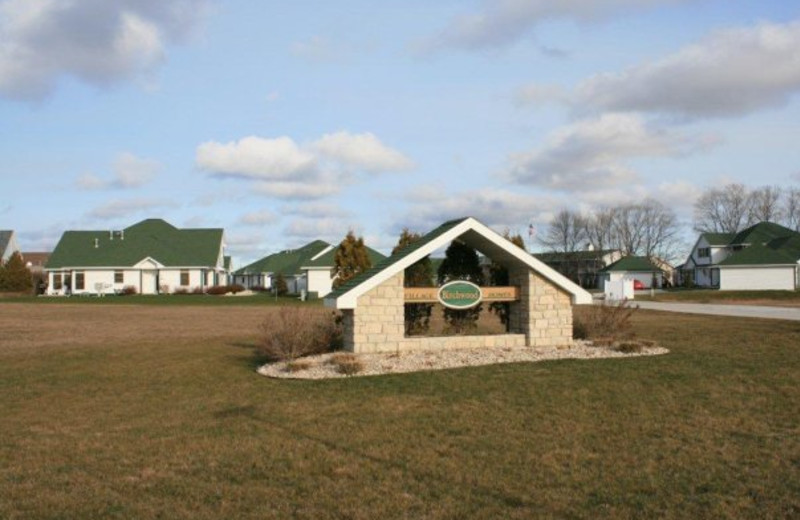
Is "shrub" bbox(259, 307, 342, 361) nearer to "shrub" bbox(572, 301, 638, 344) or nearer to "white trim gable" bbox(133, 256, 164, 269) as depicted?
"shrub" bbox(572, 301, 638, 344)

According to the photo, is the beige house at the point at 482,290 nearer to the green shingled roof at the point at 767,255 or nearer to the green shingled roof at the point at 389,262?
the green shingled roof at the point at 389,262

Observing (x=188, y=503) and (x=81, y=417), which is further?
(x=81, y=417)

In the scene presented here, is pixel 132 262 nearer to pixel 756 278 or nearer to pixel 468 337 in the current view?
pixel 468 337

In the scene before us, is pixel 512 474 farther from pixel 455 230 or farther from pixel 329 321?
pixel 329 321

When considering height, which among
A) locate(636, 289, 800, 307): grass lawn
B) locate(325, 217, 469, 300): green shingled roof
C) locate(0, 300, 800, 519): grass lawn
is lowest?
locate(0, 300, 800, 519): grass lawn

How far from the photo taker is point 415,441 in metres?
9.00

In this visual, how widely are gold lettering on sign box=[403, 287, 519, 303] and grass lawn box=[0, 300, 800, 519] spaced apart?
9.47 feet

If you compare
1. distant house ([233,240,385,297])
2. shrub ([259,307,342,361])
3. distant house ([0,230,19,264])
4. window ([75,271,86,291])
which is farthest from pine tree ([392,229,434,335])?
distant house ([0,230,19,264])

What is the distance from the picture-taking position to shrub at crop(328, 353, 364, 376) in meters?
13.8

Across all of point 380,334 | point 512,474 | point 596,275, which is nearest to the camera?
point 512,474

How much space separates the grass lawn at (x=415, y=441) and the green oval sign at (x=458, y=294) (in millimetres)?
2700

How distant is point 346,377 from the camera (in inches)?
532

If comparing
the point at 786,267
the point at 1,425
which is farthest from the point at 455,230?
the point at 786,267

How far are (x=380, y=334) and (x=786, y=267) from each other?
5440 cm
